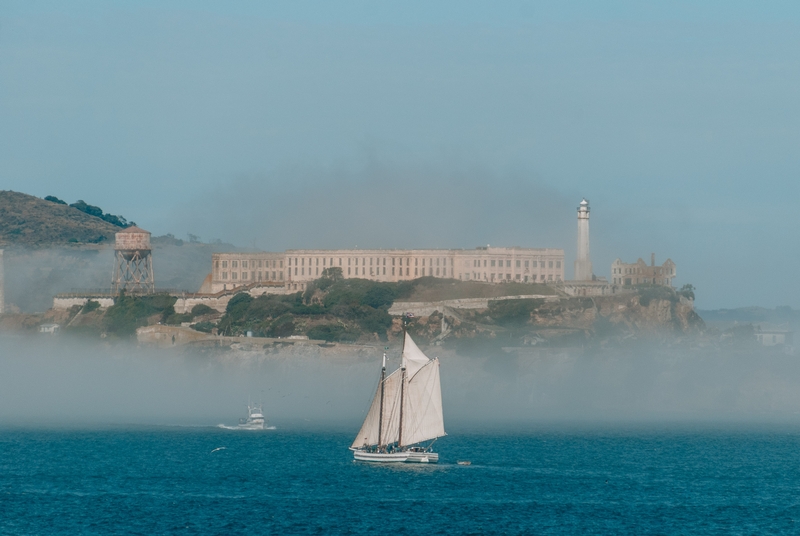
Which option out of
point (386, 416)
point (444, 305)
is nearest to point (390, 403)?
point (386, 416)

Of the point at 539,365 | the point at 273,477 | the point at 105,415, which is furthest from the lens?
the point at 539,365

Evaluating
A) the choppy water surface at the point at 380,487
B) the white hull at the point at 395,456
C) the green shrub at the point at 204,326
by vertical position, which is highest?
the green shrub at the point at 204,326

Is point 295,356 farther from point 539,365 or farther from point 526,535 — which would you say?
point 526,535

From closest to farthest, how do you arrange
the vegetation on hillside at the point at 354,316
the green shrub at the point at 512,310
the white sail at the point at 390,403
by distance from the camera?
Answer: the white sail at the point at 390,403 → the vegetation on hillside at the point at 354,316 → the green shrub at the point at 512,310

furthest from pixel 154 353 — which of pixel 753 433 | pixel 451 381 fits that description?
pixel 753 433

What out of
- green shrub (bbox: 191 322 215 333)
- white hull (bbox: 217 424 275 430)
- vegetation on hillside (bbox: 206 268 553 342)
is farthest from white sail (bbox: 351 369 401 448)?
green shrub (bbox: 191 322 215 333)

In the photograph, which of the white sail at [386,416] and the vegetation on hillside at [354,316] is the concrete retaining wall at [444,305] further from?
the white sail at [386,416]

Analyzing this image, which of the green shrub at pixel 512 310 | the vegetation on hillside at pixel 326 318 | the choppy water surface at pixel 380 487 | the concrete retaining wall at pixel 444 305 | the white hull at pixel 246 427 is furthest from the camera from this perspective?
the concrete retaining wall at pixel 444 305

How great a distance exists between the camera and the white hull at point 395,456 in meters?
107

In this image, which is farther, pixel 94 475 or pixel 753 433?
pixel 753 433

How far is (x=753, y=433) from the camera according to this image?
165 metres

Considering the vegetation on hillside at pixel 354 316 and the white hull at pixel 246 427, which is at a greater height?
the vegetation on hillside at pixel 354 316

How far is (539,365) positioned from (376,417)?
8666cm

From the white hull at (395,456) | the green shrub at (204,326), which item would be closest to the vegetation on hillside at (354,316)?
the green shrub at (204,326)
